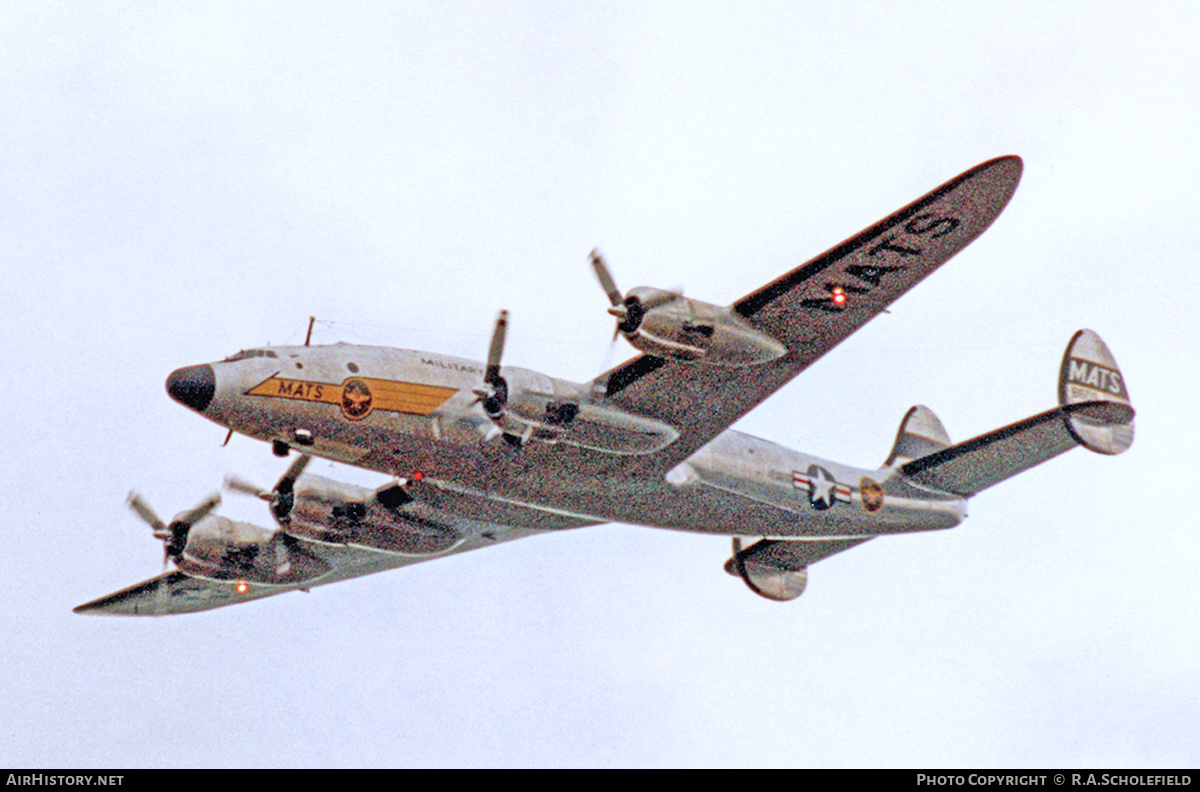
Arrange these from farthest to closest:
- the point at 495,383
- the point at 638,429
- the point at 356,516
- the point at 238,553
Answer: the point at 238,553, the point at 356,516, the point at 638,429, the point at 495,383

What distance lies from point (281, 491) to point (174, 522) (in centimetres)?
319

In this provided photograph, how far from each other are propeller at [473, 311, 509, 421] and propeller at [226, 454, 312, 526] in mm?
7079

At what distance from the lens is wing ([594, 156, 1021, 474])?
20953mm

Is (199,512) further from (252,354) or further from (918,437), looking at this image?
(918,437)

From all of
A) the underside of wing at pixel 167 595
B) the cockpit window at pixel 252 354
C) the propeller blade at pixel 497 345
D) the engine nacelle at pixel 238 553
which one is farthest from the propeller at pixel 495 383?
the underside of wing at pixel 167 595

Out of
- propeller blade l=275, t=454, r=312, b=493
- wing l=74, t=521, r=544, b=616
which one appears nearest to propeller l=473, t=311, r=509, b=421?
propeller blade l=275, t=454, r=312, b=493

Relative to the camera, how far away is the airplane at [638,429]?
70.0ft

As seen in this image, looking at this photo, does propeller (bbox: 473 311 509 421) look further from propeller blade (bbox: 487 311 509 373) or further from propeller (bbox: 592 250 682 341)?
propeller (bbox: 592 250 682 341)

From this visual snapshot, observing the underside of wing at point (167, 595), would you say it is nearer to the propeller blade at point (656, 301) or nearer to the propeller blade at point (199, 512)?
the propeller blade at point (199, 512)

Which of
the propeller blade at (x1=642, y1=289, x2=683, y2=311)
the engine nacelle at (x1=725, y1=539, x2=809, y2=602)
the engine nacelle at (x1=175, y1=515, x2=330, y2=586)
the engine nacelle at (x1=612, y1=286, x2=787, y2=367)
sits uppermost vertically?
the propeller blade at (x1=642, y1=289, x2=683, y2=311)

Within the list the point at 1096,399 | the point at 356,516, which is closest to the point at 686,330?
the point at 1096,399

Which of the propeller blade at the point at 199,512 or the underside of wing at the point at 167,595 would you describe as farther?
the underside of wing at the point at 167,595

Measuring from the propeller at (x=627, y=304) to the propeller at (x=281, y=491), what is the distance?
9054 millimetres

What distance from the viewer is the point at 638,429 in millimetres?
22938
